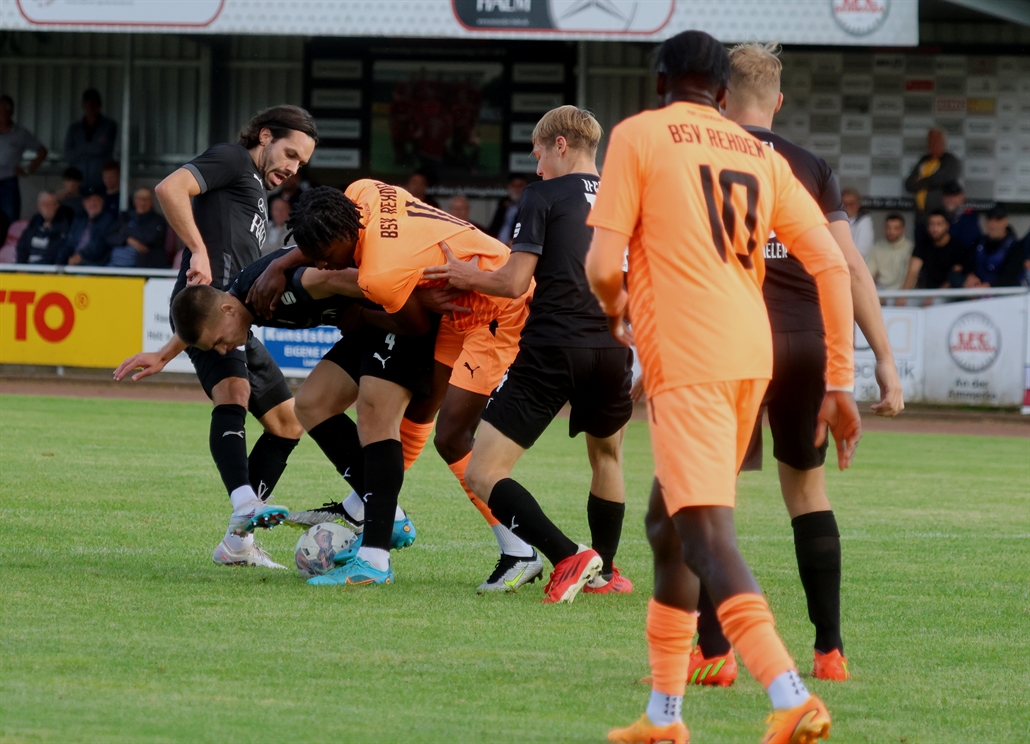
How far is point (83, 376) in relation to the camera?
18.1 metres

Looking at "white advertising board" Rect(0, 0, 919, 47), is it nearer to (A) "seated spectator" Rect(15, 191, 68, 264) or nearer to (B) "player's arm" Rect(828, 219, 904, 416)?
(A) "seated spectator" Rect(15, 191, 68, 264)

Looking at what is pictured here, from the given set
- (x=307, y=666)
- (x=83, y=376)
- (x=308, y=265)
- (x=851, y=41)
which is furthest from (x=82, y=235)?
(x=307, y=666)

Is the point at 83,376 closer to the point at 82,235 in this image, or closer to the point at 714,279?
the point at 82,235

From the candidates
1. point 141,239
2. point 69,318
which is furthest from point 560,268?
point 141,239

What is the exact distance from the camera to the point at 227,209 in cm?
701

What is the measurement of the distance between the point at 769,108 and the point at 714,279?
125cm

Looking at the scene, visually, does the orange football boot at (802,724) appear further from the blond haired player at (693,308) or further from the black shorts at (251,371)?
the black shorts at (251,371)

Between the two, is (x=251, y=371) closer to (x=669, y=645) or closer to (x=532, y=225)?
(x=532, y=225)

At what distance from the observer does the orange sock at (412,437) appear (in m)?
6.85

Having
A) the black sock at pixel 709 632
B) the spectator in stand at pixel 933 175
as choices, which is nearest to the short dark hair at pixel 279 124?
the black sock at pixel 709 632

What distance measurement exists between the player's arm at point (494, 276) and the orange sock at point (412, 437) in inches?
39.9

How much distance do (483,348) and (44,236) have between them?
1531 cm

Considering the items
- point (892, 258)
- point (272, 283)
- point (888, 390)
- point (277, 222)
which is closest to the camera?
point (888, 390)

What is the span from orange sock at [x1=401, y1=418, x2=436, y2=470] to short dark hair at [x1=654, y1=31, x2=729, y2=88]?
3.11m
